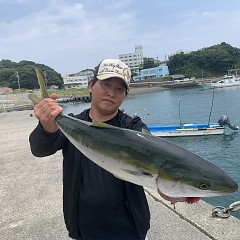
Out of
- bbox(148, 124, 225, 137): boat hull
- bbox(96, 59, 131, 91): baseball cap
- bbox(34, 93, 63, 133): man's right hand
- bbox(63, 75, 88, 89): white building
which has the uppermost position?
bbox(96, 59, 131, 91): baseball cap

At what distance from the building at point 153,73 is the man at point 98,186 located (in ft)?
418

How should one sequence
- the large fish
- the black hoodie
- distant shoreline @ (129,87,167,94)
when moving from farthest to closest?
distant shoreline @ (129,87,167,94) → the black hoodie → the large fish

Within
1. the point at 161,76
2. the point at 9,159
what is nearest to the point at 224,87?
the point at 161,76

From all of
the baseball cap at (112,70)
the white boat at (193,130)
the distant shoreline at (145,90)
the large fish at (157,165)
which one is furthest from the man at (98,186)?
the distant shoreline at (145,90)

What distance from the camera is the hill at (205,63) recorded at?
126562mm

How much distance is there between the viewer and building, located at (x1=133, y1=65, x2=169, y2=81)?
421ft

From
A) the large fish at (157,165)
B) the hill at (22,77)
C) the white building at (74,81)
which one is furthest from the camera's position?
the white building at (74,81)

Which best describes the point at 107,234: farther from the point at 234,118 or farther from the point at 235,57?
the point at 235,57

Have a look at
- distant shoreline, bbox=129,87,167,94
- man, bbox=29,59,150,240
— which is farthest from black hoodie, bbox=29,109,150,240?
distant shoreline, bbox=129,87,167,94

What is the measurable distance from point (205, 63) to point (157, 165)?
134m

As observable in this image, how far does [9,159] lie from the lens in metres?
9.34

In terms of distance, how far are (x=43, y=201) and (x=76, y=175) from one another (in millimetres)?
3680

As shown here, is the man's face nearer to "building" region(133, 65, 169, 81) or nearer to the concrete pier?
the concrete pier

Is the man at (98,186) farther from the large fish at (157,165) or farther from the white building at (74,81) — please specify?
the white building at (74,81)
